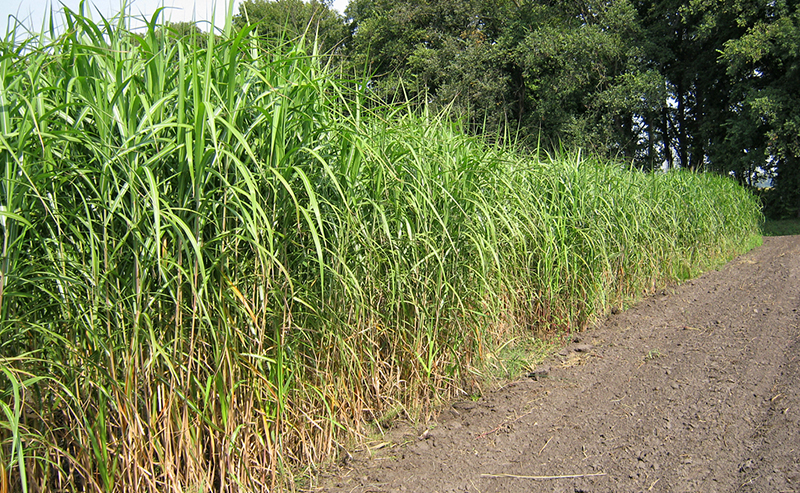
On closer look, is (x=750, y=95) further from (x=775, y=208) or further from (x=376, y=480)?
(x=376, y=480)

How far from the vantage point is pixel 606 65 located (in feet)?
54.6

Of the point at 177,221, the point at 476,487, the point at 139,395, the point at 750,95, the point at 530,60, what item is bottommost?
the point at 476,487

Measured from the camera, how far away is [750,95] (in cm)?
1422

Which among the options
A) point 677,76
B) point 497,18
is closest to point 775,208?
point 677,76

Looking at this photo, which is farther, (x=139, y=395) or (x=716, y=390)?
(x=716, y=390)

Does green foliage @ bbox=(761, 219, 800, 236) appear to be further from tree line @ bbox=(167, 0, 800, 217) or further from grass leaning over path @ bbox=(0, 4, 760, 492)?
grass leaning over path @ bbox=(0, 4, 760, 492)

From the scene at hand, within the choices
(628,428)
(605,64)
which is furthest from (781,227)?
(628,428)

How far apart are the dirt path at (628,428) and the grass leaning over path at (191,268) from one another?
327mm

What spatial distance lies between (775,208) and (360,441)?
1842 centimetres

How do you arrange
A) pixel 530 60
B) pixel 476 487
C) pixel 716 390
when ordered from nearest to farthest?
1. pixel 476 487
2. pixel 716 390
3. pixel 530 60

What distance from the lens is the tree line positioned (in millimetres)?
14133

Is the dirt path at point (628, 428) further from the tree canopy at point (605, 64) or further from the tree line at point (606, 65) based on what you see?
the tree line at point (606, 65)

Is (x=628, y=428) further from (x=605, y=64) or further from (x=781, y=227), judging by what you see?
(x=605, y=64)

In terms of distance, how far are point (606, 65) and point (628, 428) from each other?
1665cm
